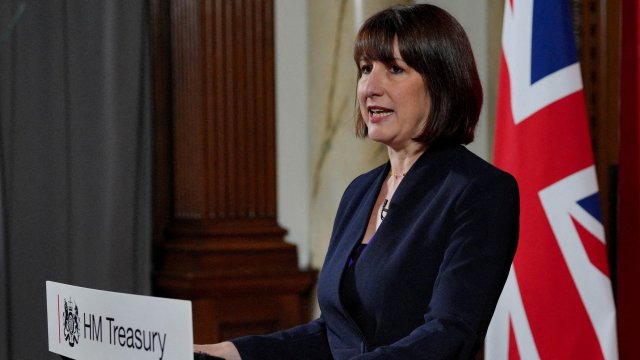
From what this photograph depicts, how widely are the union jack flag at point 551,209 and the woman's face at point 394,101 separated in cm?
104

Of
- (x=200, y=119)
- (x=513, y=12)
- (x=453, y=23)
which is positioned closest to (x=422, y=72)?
(x=453, y=23)

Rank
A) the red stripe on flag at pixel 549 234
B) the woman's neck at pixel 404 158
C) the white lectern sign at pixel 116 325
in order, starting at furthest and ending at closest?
1. the red stripe on flag at pixel 549 234
2. the woman's neck at pixel 404 158
3. the white lectern sign at pixel 116 325

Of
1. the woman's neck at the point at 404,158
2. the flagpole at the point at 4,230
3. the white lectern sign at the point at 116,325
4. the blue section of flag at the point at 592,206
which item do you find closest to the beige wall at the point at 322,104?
the blue section of flag at the point at 592,206

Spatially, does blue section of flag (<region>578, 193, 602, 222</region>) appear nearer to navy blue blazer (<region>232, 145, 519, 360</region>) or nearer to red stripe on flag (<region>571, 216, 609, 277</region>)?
red stripe on flag (<region>571, 216, 609, 277</region>)

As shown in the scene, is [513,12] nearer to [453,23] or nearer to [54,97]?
[453,23]

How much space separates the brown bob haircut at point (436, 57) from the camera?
147 centimetres

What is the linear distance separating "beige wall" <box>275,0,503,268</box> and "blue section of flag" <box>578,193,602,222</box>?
875 millimetres

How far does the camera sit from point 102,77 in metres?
3.04

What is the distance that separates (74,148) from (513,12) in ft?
5.11

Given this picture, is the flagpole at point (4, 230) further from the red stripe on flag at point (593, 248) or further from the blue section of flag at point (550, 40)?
the red stripe on flag at point (593, 248)

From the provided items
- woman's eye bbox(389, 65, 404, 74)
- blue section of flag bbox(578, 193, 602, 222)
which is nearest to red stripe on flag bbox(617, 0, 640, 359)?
blue section of flag bbox(578, 193, 602, 222)

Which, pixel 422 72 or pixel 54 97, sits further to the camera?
pixel 54 97

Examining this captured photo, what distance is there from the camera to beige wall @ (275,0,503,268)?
10.4 ft

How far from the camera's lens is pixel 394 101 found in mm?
1513
